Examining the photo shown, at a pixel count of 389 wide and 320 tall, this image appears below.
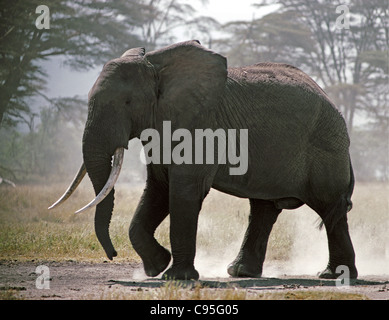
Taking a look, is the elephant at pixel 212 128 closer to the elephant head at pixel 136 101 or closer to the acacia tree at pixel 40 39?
the elephant head at pixel 136 101

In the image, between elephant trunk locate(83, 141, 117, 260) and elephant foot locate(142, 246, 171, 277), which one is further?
elephant foot locate(142, 246, 171, 277)

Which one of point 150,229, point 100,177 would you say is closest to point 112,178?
point 100,177

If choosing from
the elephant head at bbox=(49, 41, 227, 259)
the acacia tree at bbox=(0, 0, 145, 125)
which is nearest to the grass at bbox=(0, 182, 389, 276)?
the elephant head at bbox=(49, 41, 227, 259)

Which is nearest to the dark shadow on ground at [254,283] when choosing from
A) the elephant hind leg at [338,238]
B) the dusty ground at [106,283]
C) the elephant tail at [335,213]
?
the dusty ground at [106,283]

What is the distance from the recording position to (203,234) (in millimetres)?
10820

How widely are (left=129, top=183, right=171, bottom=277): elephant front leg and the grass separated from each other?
1510 mm

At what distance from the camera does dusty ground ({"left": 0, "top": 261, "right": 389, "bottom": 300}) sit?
5843 mm

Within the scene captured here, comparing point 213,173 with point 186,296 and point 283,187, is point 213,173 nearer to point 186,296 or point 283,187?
point 283,187

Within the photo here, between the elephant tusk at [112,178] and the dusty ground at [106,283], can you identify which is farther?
the elephant tusk at [112,178]

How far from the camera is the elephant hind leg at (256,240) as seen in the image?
7.76m

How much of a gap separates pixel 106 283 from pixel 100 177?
3.21 feet

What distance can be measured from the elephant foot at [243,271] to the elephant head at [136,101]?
1874 mm

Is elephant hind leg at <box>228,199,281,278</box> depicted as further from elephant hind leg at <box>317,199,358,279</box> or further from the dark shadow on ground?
elephant hind leg at <box>317,199,358,279</box>
